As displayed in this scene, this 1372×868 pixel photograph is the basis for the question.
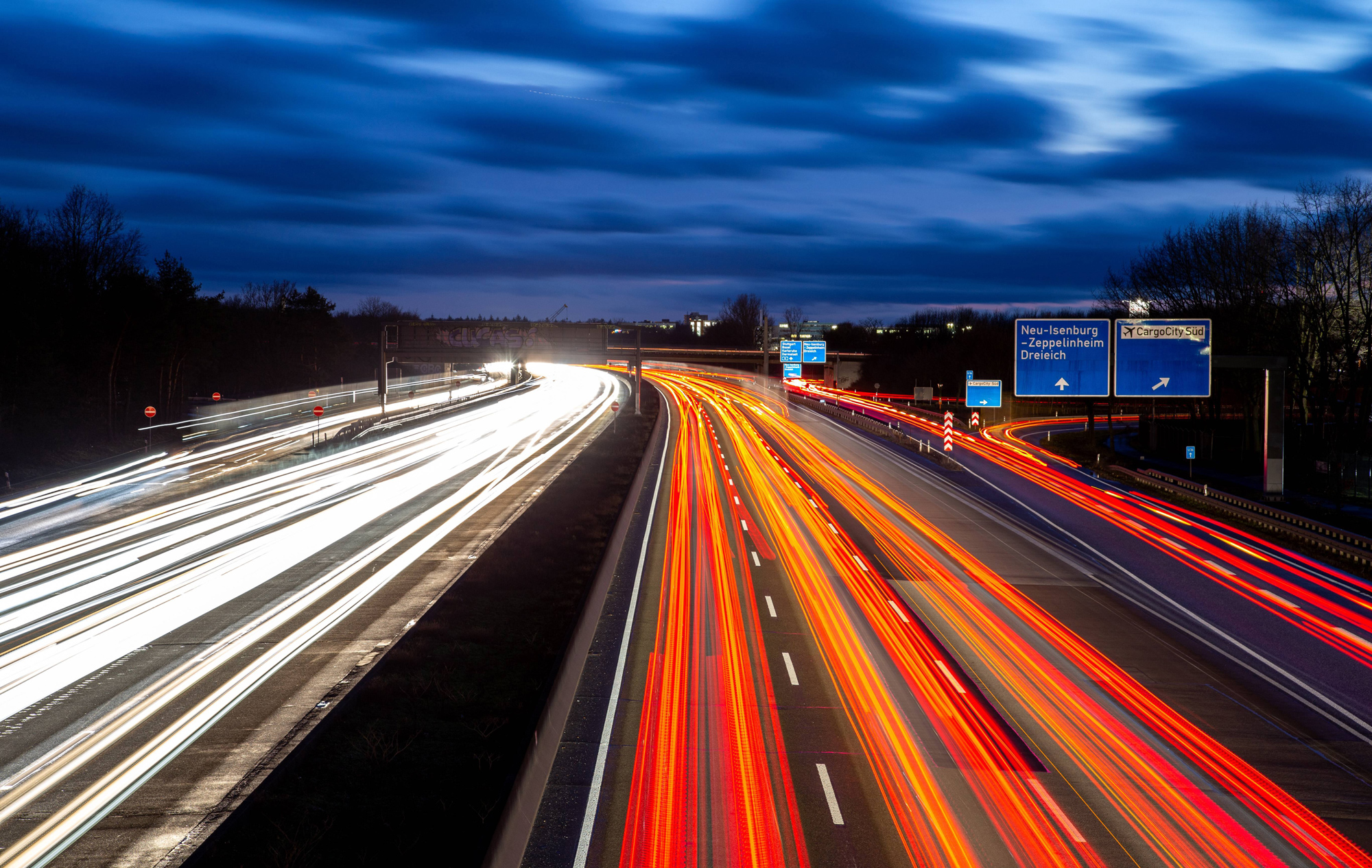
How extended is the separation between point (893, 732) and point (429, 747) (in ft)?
21.6

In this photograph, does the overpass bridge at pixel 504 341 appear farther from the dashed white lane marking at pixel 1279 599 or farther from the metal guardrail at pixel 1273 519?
the dashed white lane marking at pixel 1279 599

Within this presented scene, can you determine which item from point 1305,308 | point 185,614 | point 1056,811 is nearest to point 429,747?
point 1056,811

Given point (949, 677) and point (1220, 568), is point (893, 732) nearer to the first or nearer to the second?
point (949, 677)

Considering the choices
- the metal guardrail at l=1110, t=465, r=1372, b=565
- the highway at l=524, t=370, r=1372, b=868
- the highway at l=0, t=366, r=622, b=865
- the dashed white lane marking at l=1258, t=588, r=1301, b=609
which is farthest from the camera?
the metal guardrail at l=1110, t=465, r=1372, b=565

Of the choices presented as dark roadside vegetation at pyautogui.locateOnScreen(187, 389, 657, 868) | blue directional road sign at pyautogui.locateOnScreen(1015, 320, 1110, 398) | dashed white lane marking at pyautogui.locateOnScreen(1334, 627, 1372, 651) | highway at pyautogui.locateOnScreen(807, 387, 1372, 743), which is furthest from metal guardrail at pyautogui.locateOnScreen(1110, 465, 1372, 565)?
dark roadside vegetation at pyautogui.locateOnScreen(187, 389, 657, 868)

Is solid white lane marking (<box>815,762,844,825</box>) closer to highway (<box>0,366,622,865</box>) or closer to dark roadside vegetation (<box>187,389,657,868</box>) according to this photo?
dark roadside vegetation (<box>187,389,657,868</box>)

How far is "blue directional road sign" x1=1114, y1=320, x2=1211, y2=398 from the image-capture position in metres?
36.9

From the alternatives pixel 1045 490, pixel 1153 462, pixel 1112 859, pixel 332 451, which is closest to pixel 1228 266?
pixel 1153 462

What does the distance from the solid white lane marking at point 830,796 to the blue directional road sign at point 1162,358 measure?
30317 millimetres

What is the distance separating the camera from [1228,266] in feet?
211

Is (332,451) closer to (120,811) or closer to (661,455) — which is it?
(661,455)

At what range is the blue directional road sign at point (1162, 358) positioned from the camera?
36.9m

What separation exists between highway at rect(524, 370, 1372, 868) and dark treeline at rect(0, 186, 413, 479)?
128 feet

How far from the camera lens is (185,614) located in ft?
64.6
